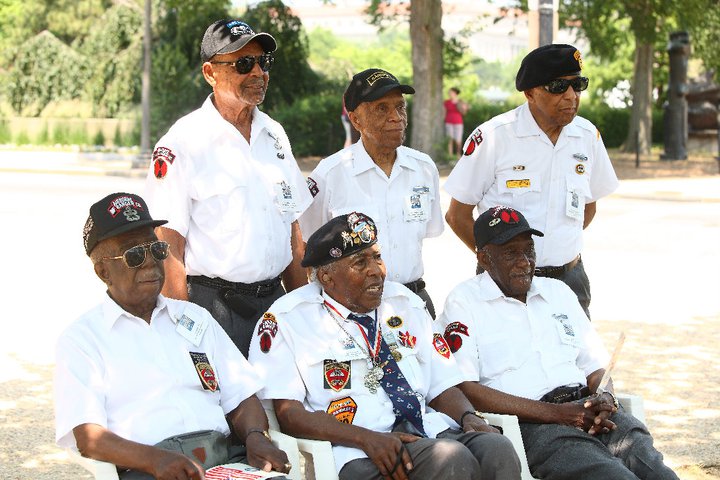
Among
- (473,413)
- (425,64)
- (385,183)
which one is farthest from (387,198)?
(425,64)

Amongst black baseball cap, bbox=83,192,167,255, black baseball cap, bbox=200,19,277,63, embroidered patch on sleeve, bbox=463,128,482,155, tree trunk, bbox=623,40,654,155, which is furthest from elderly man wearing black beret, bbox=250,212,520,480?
tree trunk, bbox=623,40,654,155

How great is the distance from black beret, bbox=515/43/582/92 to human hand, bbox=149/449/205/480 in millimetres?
2514

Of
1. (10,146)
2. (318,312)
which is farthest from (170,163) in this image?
(10,146)

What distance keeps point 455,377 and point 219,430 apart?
3.28 ft

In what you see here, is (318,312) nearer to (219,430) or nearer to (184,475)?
(219,430)

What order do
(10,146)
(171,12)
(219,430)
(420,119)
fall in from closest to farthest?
1. (219,430)
2. (420,119)
3. (171,12)
4. (10,146)

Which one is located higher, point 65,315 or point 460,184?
point 460,184

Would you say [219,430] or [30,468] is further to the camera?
[30,468]

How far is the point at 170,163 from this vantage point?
5.10m

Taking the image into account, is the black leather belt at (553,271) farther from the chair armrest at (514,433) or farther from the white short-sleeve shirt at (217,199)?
the white short-sleeve shirt at (217,199)

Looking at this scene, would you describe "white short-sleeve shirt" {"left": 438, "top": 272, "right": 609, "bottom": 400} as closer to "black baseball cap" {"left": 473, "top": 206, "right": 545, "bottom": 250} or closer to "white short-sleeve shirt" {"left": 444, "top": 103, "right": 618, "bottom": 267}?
"black baseball cap" {"left": 473, "top": 206, "right": 545, "bottom": 250}

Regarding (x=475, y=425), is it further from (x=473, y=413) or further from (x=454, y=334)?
(x=454, y=334)

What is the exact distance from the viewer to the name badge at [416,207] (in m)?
5.57

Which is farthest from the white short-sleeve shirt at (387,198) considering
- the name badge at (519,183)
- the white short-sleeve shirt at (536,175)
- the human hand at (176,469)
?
the human hand at (176,469)
